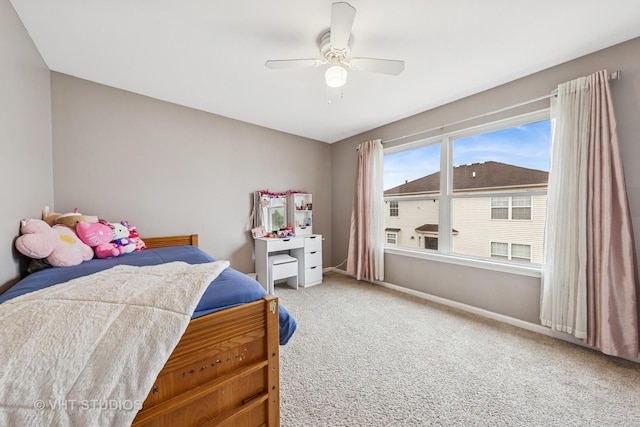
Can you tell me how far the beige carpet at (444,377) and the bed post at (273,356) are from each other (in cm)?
22

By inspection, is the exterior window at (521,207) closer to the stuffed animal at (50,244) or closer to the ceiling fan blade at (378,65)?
the ceiling fan blade at (378,65)

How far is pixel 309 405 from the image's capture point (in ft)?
4.38

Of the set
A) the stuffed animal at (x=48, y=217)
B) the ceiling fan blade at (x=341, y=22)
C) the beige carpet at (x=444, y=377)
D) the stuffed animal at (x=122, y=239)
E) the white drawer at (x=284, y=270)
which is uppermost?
the ceiling fan blade at (x=341, y=22)

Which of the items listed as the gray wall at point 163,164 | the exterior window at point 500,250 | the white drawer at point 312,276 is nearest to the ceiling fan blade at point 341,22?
the gray wall at point 163,164

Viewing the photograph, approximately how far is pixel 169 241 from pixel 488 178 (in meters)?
3.46

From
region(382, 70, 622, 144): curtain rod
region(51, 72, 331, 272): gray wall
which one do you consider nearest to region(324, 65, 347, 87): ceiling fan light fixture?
Result: region(382, 70, 622, 144): curtain rod

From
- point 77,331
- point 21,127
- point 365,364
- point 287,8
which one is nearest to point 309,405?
point 365,364

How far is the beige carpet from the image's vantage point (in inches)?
50.0

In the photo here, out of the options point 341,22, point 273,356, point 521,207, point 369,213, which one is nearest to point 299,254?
point 369,213

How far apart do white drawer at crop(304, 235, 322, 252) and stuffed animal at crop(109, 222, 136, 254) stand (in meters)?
1.94

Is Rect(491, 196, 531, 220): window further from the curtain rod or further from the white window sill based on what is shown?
the curtain rod

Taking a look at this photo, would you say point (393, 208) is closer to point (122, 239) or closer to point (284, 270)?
point (284, 270)

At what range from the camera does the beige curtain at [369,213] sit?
329 cm

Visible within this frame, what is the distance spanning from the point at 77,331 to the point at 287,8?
1.81 meters
